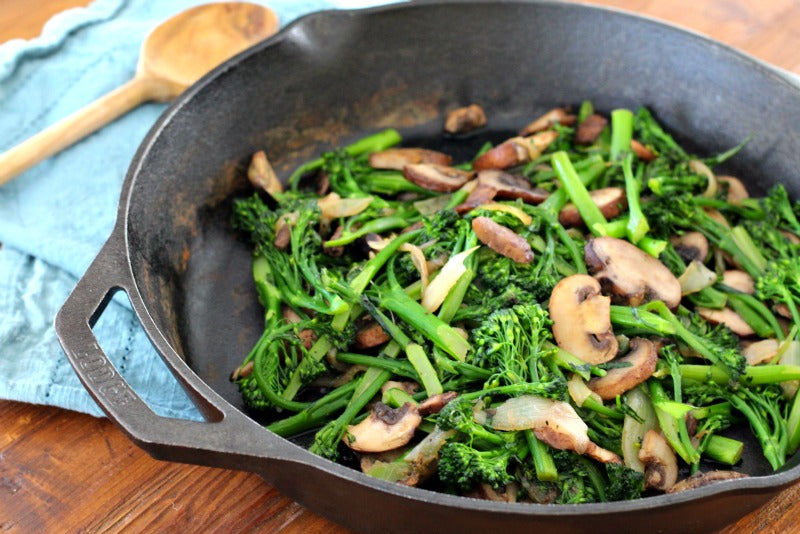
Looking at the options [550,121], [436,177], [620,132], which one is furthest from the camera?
[550,121]

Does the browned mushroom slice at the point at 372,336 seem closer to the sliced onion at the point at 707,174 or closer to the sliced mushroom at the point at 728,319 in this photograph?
the sliced mushroom at the point at 728,319

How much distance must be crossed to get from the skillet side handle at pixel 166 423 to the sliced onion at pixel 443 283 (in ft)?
2.31

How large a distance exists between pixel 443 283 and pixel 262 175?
0.92 metres

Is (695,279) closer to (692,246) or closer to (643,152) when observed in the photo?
(692,246)

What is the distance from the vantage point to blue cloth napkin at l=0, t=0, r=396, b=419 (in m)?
2.32

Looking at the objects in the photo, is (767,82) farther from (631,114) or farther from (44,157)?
(44,157)

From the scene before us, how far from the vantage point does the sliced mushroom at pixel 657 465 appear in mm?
1884

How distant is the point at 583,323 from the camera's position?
204 cm

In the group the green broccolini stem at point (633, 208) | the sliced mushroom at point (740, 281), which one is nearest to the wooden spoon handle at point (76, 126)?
the green broccolini stem at point (633, 208)

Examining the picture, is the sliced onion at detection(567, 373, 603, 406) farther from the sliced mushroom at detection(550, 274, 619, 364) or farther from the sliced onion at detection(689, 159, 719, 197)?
the sliced onion at detection(689, 159, 719, 197)

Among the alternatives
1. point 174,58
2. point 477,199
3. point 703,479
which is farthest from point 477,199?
point 174,58

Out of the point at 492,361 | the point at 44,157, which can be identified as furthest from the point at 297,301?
the point at 44,157

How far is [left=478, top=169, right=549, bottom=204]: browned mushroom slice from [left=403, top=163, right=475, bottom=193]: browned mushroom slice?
8cm

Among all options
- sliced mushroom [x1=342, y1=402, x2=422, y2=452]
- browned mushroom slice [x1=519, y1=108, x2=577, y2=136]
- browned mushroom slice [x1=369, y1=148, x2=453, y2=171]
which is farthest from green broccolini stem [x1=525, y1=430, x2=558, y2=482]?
browned mushroom slice [x1=519, y1=108, x2=577, y2=136]
